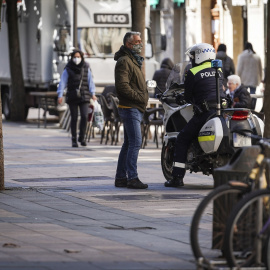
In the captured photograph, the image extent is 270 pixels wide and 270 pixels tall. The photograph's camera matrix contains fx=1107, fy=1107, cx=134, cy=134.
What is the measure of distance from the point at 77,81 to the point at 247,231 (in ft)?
44.9

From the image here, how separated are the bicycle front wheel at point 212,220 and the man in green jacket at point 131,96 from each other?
5.48 m

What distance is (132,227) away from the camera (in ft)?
32.9

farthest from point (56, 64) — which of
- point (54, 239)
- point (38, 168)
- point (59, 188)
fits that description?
point (54, 239)

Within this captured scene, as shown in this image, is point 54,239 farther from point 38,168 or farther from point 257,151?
point 38,168

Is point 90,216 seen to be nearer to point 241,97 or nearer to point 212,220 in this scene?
point 212,220

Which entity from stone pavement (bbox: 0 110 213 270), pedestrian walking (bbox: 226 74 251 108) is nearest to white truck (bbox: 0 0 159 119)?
pedestrian walking (bbox: 226 74 251 108)

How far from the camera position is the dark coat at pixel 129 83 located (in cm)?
1344

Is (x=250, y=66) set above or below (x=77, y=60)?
below

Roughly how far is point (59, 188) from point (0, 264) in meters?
5.67

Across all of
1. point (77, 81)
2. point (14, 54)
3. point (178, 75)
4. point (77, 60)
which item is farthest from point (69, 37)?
point (178, 75)

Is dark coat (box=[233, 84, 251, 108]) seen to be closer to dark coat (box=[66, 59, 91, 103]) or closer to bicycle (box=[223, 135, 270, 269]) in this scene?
dark coat (box=[66, 59, 91, 103])

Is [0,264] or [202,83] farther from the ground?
[202,83]

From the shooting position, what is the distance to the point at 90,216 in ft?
35.4

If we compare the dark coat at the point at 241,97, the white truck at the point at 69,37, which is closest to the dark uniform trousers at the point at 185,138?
the dark coat at the point at 241,97
